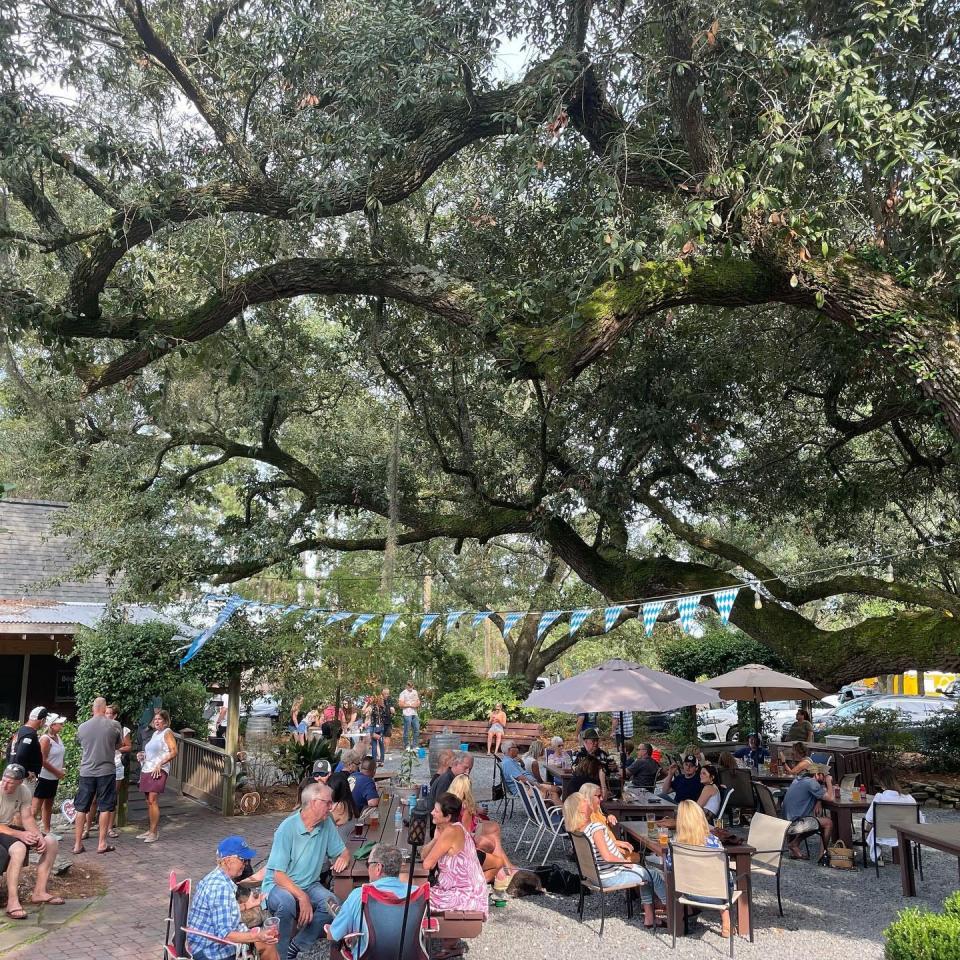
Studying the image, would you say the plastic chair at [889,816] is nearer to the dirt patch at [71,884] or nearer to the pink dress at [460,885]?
the pink dress at [460,885]

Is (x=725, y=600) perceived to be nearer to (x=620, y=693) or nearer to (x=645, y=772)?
(x=620, y=693)

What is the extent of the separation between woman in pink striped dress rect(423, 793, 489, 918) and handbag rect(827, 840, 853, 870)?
4.73 m

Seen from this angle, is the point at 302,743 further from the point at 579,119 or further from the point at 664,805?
the point at 579,119

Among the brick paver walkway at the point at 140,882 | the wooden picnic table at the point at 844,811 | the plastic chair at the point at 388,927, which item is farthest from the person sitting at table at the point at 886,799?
the brick paver walkway at the point at 140,882

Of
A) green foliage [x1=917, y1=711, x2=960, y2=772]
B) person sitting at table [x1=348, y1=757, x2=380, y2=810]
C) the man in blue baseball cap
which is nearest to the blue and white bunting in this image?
person sitting at table [x1=348, y1=757, x2=380, y2=810]

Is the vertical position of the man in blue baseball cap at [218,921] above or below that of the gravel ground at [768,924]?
above

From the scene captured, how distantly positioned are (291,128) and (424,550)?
1102cm

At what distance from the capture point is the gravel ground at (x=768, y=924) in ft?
20.3

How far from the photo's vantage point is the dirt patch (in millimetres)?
7230

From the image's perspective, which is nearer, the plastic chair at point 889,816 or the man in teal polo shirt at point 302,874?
the man in teal polo shirt at point 302,874

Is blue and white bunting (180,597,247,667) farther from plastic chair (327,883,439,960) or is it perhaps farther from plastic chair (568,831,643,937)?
plastic chair (327,883,439,960)

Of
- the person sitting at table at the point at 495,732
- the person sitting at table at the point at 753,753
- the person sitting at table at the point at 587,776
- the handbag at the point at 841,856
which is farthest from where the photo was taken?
the person sitting at table at the point at 495,732

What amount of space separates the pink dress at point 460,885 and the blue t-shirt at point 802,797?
14.5 ft

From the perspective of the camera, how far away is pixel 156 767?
992cm
